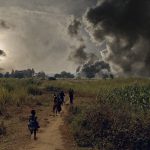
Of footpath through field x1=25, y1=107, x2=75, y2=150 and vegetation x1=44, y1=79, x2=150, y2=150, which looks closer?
vegetation x1=44, y1=79, x2=150, y2=150

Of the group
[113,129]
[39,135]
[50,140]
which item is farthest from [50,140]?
[113,129]

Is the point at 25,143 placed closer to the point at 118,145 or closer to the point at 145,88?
the point at 118,145

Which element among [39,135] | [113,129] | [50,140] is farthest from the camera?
[39,135]

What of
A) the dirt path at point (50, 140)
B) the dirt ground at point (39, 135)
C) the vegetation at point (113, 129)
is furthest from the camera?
the dirt ground at point (39, 135)

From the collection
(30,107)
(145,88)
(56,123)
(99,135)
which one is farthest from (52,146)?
(30,107)

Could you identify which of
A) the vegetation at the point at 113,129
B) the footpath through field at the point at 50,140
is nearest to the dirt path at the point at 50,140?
the footpath through field at the point at 50,140

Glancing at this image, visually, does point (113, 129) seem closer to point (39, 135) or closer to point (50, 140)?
point (50, 140)

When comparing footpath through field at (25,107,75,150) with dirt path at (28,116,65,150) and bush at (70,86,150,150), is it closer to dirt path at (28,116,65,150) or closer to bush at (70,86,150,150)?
dirt path at (28,116,65,150)

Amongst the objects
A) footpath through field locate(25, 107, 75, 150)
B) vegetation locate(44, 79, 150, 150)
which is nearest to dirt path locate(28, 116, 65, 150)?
footpath through field locate(25, 107, 75, 150)

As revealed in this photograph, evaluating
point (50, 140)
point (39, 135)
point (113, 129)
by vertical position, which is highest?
point (113, 129)

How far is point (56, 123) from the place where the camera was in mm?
29953

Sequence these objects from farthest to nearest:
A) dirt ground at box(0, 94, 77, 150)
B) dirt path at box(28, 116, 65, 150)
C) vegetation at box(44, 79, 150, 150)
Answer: dirt ground at box(0, 94, 77, 150) < dirt path at box(28, 116, 65, 150) < vegetation at box(44, 79, 150, 150)

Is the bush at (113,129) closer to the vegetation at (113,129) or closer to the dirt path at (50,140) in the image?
the vegetation at (113,129)

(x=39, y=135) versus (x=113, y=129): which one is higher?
(x=113, y=129)
